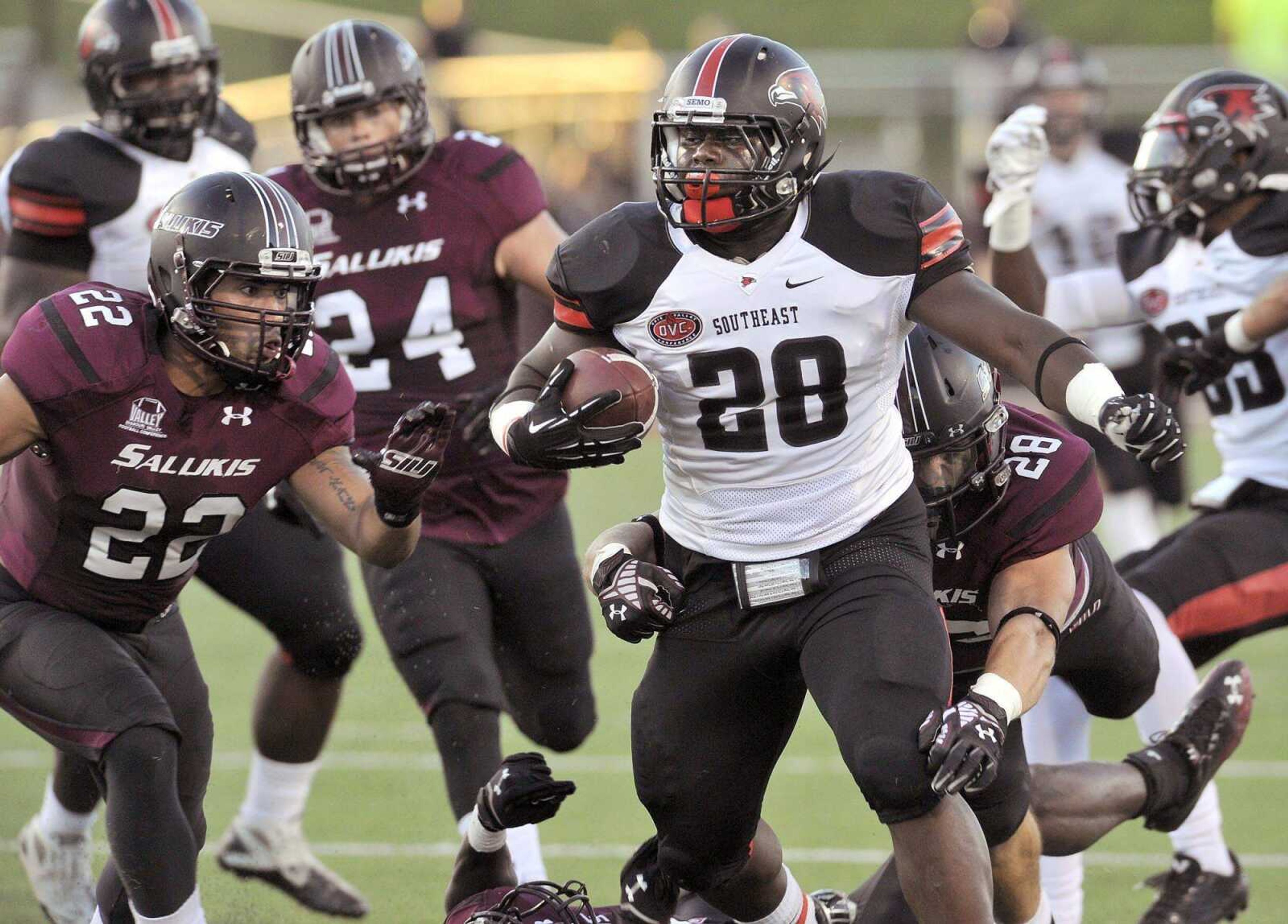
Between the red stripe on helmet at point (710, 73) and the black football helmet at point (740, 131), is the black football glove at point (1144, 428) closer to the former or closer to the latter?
the black football helmet at point (740, 131)

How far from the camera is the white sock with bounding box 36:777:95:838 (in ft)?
16.0

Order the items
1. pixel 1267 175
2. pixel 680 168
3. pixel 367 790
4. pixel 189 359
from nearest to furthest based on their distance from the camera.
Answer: pixel 680 168 < pixel 189 359 < pixel 1267 175 < pixel 367 790

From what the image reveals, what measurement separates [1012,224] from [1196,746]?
1.46 m

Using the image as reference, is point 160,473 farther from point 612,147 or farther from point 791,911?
point 612,147

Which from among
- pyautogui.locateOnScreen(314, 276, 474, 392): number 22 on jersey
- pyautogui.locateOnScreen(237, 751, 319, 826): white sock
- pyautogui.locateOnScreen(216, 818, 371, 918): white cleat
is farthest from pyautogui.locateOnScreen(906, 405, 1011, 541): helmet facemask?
pyautogui.locateOnScreen(237, 751, 319, 826): white sock

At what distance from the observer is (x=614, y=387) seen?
11.5 feet

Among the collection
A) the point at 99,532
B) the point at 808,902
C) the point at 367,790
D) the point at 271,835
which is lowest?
the point at 367,790

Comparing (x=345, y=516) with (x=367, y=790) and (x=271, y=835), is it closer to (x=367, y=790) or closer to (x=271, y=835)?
(x=271, y=835)

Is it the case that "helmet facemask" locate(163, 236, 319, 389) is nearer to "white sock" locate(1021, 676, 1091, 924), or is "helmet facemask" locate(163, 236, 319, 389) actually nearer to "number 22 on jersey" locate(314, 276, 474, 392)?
"number 22 on jersey" locate(314, 276, 474, 392)

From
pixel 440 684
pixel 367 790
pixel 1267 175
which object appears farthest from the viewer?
pixel 367 790

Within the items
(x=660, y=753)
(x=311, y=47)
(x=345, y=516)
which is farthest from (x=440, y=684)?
(x=311, y=47)

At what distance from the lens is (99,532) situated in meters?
4.00

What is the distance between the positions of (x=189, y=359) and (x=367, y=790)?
2.70 meters

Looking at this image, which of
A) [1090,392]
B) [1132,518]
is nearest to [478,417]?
[1090,392]
